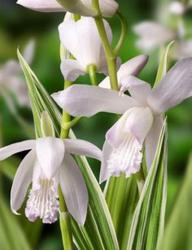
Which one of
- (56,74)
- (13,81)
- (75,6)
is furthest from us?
(56,74)

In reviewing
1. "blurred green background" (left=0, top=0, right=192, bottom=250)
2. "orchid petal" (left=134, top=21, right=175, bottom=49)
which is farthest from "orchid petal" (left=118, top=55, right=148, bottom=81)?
"orchid petal" (left=134, top=21, right=175, bottom=49)

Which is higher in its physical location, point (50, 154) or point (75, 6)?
point (75, 6)

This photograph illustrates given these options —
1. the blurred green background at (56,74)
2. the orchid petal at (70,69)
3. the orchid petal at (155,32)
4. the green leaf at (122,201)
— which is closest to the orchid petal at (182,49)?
the orchid petal at (155,32)

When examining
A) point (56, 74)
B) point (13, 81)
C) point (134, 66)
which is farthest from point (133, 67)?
point (56, 74)

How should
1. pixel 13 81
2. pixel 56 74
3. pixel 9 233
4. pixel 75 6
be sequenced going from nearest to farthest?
pixel 75 6
pixel 9 233
pixel 13 81
pixel 56 74

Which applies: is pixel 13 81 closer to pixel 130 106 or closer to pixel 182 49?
pixel 182 49

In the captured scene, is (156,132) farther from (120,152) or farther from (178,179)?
(178,179)
